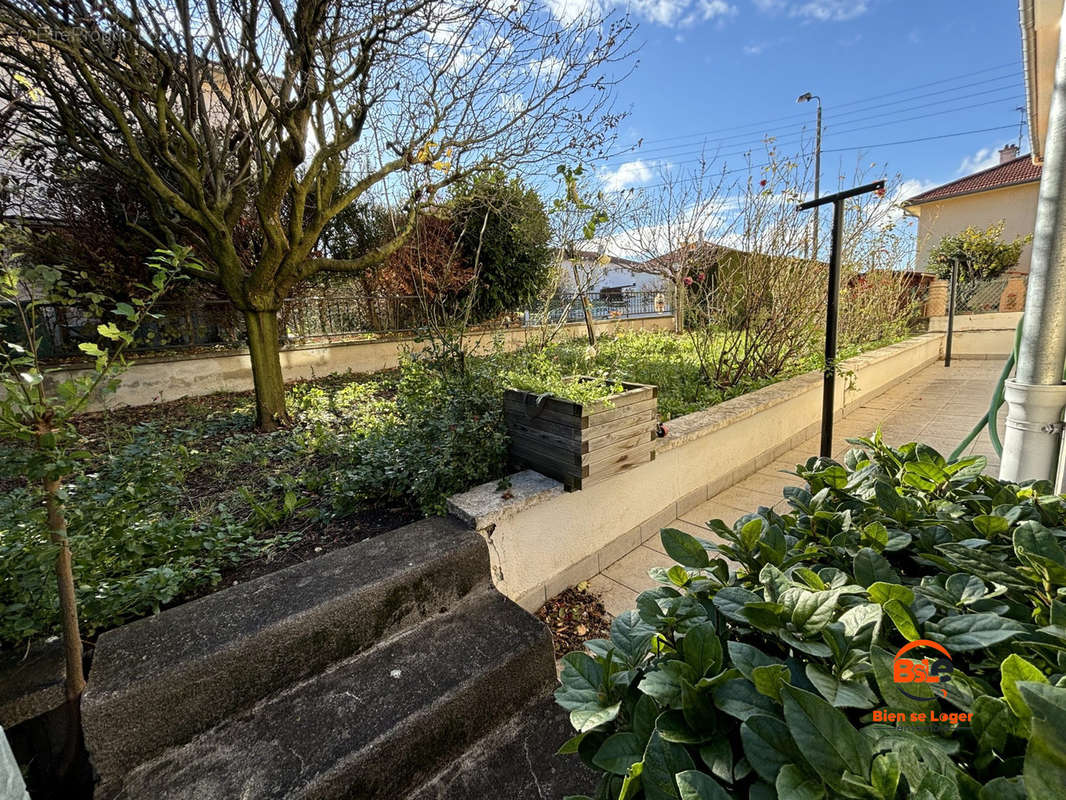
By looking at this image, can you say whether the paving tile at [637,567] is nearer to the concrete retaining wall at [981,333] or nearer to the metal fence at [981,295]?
the concrete retaining wall at [981,333]

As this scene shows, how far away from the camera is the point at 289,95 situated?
3598 mm

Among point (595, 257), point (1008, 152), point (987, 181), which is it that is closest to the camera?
point (595, 257)

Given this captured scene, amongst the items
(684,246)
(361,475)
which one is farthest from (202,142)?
(684,246)

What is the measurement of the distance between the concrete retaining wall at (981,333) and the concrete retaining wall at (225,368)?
8375 mm

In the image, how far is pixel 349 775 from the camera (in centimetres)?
121

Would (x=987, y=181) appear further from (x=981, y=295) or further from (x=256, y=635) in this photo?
(x=256, y=635)

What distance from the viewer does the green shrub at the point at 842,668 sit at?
0.48 metres

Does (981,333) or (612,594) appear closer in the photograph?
(612,594)

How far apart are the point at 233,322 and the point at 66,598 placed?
6.58m

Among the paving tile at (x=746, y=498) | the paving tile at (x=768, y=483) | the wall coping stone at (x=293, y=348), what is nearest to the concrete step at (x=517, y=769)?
the paving tile at (x=746, y=498)

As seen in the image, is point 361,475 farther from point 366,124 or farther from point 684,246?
point 684,246

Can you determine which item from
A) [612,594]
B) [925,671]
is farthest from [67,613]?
[612,594]

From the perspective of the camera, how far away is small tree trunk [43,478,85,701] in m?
1.17

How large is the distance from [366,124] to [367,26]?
100 cm
